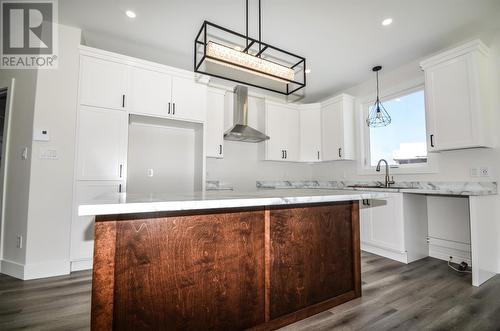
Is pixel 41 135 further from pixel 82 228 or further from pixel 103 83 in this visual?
pixel 82 228

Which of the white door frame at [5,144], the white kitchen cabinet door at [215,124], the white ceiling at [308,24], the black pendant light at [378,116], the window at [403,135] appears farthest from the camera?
the white kitchen cabinet door at [215,124]

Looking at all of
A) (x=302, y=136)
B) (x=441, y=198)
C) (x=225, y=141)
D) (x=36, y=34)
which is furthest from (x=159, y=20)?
(x=441, y=198)

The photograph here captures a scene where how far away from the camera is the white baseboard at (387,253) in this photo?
285 cm

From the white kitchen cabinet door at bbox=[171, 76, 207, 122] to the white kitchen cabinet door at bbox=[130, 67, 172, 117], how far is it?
8 centimetres

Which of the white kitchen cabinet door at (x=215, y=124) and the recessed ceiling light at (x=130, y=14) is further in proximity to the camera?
the white kitchen cabinet door at (x=215, y=124)

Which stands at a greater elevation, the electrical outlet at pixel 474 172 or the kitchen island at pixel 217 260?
the electrical outlet at pixel 474 172

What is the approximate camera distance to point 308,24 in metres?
2.59

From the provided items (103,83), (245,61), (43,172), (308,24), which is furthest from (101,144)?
(308,24)

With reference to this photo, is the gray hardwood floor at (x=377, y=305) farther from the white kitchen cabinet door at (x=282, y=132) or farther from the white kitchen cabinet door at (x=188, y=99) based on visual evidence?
the white kitchen cabinet door at (x=282, y=132)

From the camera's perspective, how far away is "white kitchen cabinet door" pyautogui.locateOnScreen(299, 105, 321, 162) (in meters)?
4.46

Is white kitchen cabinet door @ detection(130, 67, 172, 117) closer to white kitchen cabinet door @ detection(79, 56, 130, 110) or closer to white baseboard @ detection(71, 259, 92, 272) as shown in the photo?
white kitchen cabinet door @ detection(79, 56, 130, 110)

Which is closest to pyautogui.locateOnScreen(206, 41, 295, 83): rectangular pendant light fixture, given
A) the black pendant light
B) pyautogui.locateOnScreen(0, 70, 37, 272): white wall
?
the black pendant light

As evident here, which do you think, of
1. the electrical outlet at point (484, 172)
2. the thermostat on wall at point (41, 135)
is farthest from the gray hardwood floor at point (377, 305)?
the thermostat on wall at point (41, 135)

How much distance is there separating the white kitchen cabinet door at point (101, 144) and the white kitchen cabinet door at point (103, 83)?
0.10 meters
